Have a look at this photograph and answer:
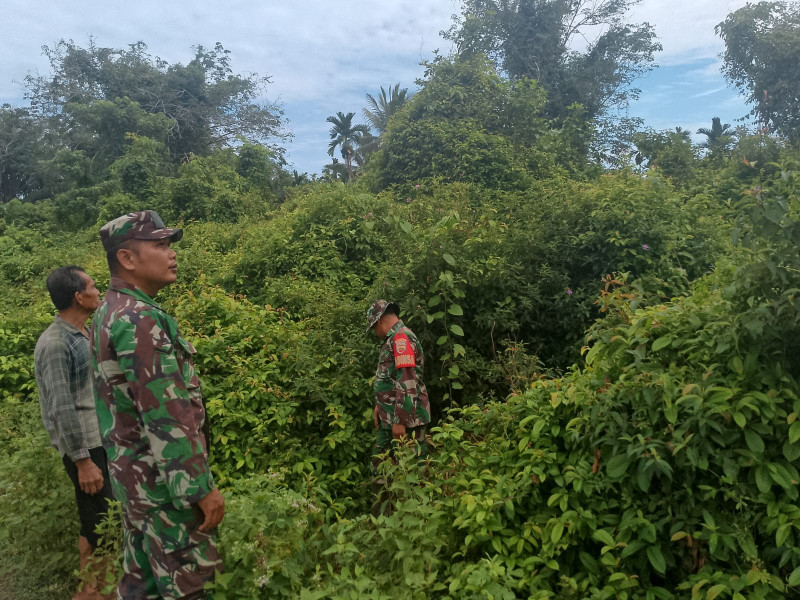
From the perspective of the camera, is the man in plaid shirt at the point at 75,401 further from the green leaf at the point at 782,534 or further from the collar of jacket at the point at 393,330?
the green leaf at the point at 782,534

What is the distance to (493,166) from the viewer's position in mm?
9477

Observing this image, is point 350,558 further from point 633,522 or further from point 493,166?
point 493,166

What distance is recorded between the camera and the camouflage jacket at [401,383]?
386 cm

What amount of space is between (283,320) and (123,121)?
14918 millimetres

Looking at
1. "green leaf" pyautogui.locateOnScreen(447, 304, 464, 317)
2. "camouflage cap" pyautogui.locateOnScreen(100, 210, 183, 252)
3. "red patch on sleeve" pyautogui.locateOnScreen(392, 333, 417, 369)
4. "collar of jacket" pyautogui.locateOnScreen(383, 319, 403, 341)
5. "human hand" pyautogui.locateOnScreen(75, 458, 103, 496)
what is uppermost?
"camouflage cap" pyautogui.locateOnScreen(100, 210, 183, 252)

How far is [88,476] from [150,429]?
1.23 m

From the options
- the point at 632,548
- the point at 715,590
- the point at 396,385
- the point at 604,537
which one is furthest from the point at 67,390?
the point at 715,590

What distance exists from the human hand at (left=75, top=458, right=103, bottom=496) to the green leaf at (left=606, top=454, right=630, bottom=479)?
257 centimetres

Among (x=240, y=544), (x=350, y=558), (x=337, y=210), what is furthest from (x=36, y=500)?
(x=337, y=210)

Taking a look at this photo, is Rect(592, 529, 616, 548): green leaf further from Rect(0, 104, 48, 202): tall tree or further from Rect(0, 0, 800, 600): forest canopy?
Rect(0, 104, 48, 202): tall tree

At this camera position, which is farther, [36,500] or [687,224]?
[687,224]

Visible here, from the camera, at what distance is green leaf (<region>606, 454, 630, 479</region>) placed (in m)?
2.44

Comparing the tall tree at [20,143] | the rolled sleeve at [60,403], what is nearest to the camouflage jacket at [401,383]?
the rolled sleeve at [60,403]

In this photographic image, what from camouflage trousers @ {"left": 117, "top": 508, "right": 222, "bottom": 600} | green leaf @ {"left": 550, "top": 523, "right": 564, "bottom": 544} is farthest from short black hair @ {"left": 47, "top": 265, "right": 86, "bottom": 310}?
green leaf @ {"left": 550, "top": 523, "right": 564, "bottom": 544}
